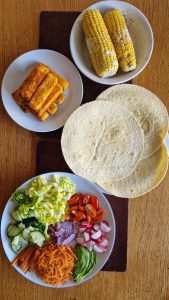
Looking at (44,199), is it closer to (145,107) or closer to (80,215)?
(80,215)

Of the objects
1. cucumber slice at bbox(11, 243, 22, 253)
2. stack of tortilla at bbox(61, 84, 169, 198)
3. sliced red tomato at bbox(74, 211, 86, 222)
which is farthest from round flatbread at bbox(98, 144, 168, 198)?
cucumber slice at bbox(11, 243, 22, 253)

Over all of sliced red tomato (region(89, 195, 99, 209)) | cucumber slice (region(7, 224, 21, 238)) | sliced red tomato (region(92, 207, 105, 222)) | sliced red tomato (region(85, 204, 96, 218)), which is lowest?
cucumber slice (region(7, 224, 21, 238))

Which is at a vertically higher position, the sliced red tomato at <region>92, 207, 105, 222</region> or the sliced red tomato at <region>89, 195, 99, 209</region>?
the sliced red tomato at <region>89, 195, 99, 209</region>

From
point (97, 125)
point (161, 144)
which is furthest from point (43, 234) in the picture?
point (161, 144)

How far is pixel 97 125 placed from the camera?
1.49 metres

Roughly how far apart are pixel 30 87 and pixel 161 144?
562mm

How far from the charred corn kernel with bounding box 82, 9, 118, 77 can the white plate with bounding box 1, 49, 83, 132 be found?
11cm

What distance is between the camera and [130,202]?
1.61 meters

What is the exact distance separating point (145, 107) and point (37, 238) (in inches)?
26.7

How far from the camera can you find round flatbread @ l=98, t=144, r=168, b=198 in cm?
153

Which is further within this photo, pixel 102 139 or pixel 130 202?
pixel 130 202

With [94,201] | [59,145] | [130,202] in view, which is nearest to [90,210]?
[94,201]

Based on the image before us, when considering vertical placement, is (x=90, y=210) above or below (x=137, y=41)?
below

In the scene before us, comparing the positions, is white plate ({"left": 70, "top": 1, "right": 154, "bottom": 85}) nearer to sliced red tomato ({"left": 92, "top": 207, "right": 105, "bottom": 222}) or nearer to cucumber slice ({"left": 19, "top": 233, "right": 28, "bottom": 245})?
sliced red tomato ({"left": 92, "top": 207, "right": 105, "bottom": 222})
